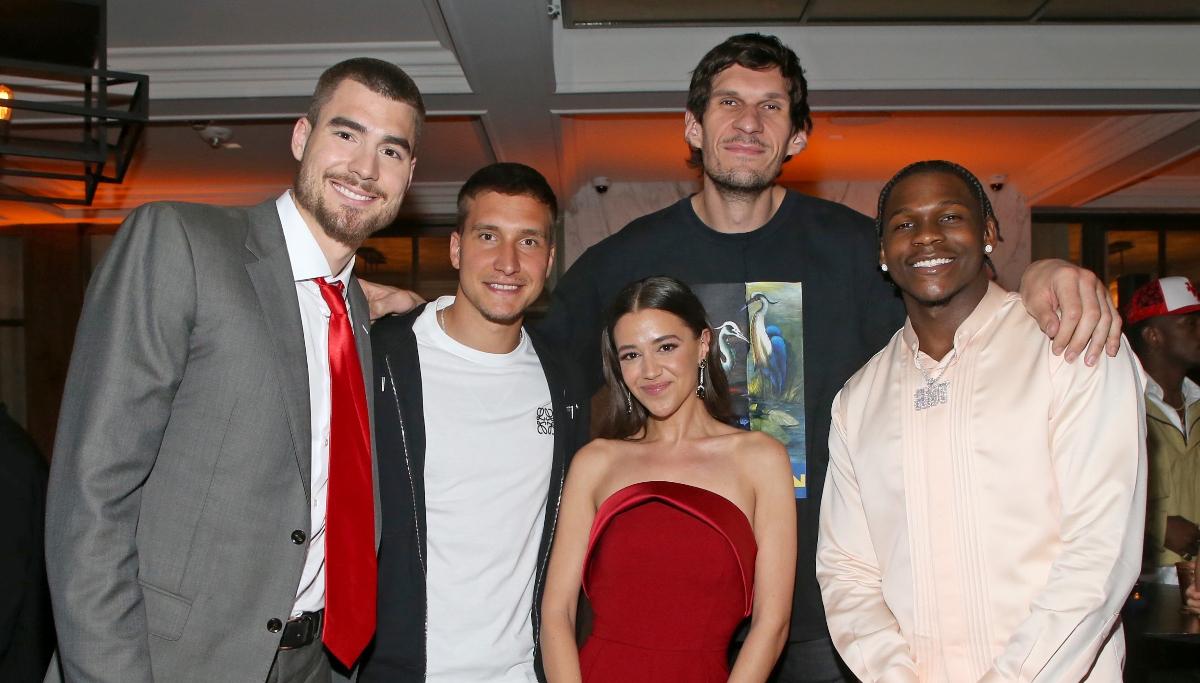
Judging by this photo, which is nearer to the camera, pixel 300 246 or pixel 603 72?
pixel 300 246

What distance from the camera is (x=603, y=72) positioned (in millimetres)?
5621

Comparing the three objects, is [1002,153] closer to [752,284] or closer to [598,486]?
[752,284]

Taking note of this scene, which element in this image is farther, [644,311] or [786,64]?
[786,64]

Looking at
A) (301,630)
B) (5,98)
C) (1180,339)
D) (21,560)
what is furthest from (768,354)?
(5,98)

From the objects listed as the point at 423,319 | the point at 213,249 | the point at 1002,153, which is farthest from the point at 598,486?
the point at 1002,153

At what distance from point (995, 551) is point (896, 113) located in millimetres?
4886

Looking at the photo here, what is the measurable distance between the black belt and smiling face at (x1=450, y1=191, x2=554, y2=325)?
0.85m

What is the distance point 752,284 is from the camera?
8.56 feet

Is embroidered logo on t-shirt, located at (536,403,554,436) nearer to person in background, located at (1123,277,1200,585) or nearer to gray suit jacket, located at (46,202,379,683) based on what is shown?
gray suit jacket, located at (46,202,379,683)

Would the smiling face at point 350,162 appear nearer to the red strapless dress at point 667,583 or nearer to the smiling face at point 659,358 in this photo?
the smiling face at point 659,358

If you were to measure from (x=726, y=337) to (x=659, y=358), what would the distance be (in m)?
0.24

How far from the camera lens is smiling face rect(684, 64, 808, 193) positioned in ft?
8.48

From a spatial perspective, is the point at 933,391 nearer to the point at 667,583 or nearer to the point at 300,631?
the point at 667,583

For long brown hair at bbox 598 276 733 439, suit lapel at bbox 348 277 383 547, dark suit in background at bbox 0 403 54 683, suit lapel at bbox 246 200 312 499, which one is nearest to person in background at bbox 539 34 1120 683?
long brown hair at bbox 598 276 733 439
